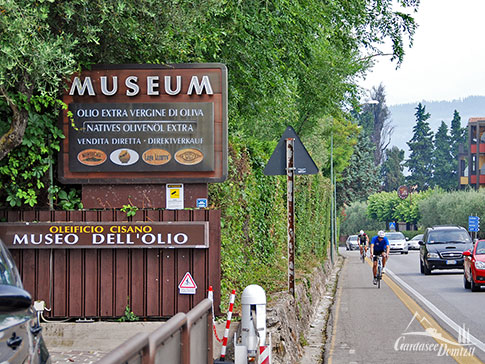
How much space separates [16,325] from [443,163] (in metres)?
154

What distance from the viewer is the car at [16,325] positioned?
13.0 ft

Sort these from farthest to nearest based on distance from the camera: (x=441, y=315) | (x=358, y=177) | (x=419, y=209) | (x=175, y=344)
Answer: (x=419, y=209), (x=358, y=177), (x=441, y=315), (x=175, y=344)

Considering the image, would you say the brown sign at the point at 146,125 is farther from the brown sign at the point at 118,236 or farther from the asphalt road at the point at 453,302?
the asphalt road at the point at 453,302

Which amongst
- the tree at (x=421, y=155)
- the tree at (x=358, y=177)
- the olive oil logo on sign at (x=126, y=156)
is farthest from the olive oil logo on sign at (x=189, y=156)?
the tree at (x=421, y=155)

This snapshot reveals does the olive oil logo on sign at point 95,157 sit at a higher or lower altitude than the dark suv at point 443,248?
higher

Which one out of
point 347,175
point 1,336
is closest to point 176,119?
point 1,336

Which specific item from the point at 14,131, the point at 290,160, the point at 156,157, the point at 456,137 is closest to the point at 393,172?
the point at 456,137

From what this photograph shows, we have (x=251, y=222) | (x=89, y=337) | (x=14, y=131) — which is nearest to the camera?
(x=89, y=337)

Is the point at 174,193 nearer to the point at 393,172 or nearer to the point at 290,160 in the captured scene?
the point at 290,160

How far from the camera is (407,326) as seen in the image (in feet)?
46.1

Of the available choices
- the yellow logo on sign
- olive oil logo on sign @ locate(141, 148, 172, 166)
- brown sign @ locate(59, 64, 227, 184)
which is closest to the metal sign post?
brown sign @ locate(59, 64, 227, 184)

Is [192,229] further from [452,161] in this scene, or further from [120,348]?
[452,161]

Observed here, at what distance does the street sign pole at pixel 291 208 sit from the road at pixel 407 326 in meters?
1.19

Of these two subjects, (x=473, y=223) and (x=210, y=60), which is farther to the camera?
(x=473, y=223)
